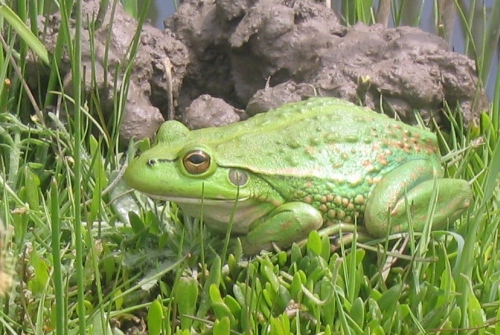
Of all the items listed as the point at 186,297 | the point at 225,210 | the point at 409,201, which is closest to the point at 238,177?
the point at 225,210

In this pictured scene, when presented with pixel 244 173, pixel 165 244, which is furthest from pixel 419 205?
pixel 165 244

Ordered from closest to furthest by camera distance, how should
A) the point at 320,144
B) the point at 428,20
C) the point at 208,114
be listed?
1. the point at 320,144
2. the point at 208,114
3. the point at 428,20

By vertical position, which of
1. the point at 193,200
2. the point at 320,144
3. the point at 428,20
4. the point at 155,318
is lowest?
the point at 155,318

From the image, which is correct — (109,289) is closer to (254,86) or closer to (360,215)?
(360,215)

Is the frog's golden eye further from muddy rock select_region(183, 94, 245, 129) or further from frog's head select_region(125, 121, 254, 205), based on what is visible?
muddy rock select_region(183, 94, 245, 129)

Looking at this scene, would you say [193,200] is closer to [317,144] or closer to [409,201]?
[317,144]

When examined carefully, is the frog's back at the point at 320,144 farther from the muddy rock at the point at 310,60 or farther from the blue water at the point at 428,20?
the blue water at the point at 428,20

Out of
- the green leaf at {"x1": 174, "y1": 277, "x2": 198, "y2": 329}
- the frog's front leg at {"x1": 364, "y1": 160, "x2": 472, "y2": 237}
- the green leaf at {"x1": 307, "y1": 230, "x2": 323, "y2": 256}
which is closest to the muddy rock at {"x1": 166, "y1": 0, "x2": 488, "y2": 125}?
the frog's front leg at {"x1": 364, "y1": 160, "x2": 472, "y2": 237}

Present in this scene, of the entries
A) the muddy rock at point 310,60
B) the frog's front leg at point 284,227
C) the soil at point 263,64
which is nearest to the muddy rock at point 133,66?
the soil at point 263,64
